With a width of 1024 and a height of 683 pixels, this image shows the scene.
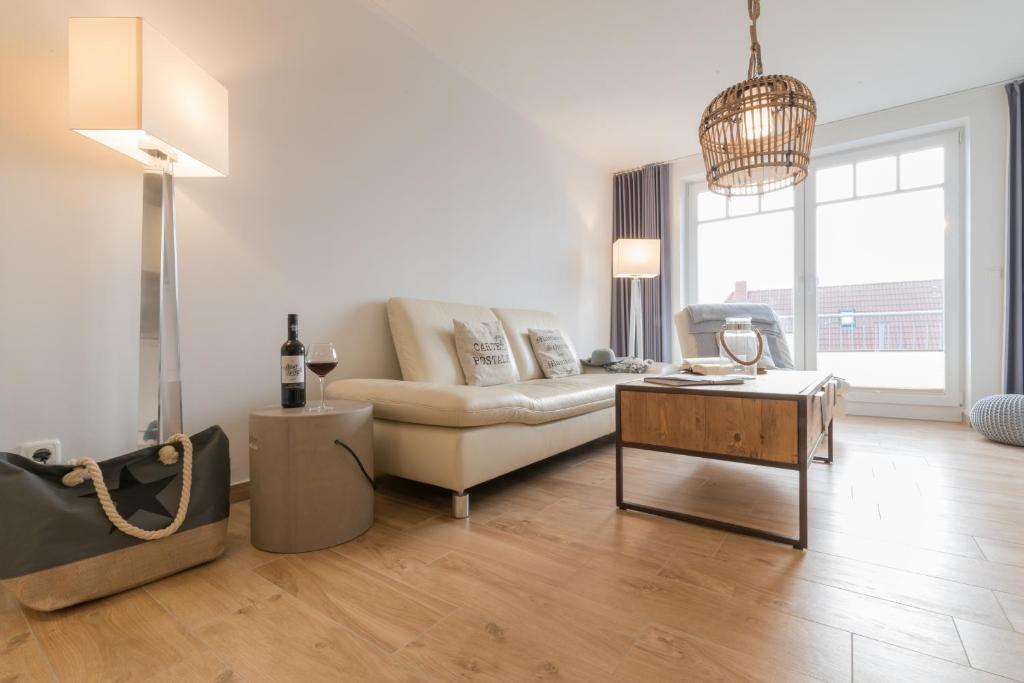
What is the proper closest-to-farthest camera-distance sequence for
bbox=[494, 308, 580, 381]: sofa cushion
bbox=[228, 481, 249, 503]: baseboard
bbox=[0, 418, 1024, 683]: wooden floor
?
bbox=[0, 418, 1024, 683]: wooden floor < bbox=[228, 481, 249, 503]: baseboard < bbox=[494, 308, 580, 381]: sofa cushion

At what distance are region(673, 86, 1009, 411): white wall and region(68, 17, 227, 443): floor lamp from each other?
4867mm

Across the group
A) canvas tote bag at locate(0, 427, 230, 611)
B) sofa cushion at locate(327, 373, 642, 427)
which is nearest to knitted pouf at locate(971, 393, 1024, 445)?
sofa cushion at locate(327, 373, 642, 427)

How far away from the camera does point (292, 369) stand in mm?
1596

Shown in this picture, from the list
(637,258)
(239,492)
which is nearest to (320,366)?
(239,492)

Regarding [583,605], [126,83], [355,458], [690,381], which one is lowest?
[583,605]

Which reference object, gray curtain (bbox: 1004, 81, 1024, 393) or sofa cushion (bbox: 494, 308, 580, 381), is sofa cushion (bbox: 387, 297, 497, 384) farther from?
gray curtain (bbox: 1004, 81, 1024, 393)

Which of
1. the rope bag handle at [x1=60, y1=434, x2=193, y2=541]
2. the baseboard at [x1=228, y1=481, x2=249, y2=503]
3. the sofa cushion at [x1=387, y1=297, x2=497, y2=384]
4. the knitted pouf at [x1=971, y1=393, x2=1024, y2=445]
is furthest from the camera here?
the knitted pouf at [x1=971, y1=393, x2=1024, y2=445]

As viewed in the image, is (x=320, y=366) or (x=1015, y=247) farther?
(x=1015, y=247)

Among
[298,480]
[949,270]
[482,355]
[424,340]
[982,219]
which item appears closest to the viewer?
[298,480]

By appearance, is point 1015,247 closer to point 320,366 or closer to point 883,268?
point 883,268

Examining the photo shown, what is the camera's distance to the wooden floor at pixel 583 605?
95cm

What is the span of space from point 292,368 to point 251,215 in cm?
84

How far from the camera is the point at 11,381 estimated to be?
1428 mm

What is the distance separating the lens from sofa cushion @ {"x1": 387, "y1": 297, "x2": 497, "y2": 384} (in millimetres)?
2393
